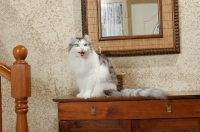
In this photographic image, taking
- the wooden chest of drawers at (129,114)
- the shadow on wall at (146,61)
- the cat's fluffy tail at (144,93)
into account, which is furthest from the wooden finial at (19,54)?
→ the shadow on wall at (146,61)

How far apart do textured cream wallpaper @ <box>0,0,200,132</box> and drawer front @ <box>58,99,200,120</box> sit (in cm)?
42

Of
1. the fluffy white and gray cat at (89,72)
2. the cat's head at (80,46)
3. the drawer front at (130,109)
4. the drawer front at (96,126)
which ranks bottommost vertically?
the drawer front at (96,126)

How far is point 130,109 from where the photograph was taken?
52.9 inches

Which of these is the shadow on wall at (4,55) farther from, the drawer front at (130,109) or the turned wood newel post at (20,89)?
the turned wood newel post at (20,89)

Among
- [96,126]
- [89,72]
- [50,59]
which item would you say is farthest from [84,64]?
[50,59]

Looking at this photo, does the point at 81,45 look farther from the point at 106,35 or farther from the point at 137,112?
the point at 137,112

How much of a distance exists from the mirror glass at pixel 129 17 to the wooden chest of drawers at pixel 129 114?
59cm

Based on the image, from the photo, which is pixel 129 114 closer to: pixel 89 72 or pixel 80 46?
pixel 89 72

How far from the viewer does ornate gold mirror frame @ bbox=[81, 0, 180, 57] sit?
1.71 m

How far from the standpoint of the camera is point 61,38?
182 centimetres

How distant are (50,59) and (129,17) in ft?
2.17

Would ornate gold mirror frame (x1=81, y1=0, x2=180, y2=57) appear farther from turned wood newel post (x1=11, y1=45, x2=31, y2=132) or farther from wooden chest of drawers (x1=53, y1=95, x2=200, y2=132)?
turned wood newel post (x1=11, y1=45, x2=31, y2=132)

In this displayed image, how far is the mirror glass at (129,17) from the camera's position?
5.69 feet

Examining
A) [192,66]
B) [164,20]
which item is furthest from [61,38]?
[192,66]
